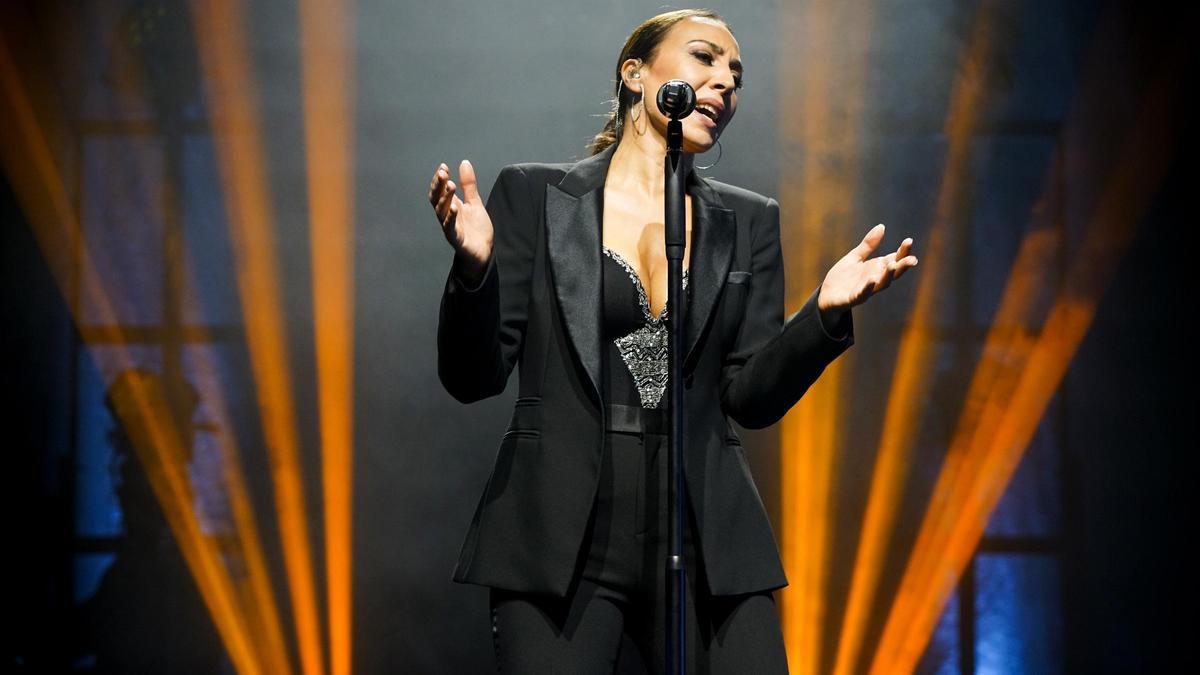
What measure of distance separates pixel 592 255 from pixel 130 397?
2367mm

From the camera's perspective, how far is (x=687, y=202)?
210 cm

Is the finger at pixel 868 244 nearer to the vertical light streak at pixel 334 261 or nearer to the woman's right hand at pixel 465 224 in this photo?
the woman's right hand at pixel 465 224

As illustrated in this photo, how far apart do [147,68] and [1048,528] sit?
10.4 ft

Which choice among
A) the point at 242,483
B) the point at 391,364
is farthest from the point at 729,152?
the point at 242,483

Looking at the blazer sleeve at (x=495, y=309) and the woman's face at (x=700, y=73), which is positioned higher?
the woman's face at (x=700, y=73)

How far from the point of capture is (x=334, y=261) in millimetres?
3828

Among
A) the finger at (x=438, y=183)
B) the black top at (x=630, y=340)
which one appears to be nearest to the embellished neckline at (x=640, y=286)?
the black top at (x=630, y=340)

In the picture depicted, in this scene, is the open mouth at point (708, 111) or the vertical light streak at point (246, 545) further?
the vertical light streak at point (246, 545)

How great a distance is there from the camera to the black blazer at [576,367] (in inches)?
70.1

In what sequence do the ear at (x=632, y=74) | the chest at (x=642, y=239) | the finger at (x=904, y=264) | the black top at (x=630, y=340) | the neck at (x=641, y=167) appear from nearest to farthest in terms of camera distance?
the finger at (x=904, y=264)
the black top at (x=630, y=340)
the chest at (x=642, y=239)
the neck at (x=641, y=167)
the ear at (x=632, y=74)

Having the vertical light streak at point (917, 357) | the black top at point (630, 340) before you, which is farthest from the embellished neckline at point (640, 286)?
the vertical light streak at point (917, 357)

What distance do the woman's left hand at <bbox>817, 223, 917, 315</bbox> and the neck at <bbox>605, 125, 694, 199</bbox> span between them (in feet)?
1.34

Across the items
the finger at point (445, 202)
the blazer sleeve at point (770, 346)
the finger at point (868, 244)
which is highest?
the finger at point (445, 202)

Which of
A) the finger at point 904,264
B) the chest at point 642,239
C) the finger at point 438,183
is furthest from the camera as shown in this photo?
the chest at point 642,239
